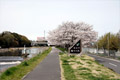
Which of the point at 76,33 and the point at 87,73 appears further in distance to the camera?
the point at 76,33

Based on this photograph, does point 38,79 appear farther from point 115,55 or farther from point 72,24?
point 72,24

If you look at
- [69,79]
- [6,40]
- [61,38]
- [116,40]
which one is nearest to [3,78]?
[69,79]

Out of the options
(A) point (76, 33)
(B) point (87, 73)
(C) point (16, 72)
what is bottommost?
(B) point (87, 73)

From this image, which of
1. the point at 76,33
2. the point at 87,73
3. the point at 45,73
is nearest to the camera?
the point at 87,73

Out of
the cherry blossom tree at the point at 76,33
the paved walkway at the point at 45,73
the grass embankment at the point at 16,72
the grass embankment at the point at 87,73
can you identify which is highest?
the cherry blossom tree at the point at 76,33

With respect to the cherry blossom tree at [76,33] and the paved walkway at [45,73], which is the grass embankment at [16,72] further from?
the cherry blossom tree at [76,33]

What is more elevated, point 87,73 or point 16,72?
point 16,72

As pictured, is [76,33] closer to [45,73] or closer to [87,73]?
[87,73]

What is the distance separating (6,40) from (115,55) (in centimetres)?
4729

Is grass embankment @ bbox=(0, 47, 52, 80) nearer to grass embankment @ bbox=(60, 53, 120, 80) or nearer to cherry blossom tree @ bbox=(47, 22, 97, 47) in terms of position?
grass embankment @ bbox=(60, 53, 120, 80)

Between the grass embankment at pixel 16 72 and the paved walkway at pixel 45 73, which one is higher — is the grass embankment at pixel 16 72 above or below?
above

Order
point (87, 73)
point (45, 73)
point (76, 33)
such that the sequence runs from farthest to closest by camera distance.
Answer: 1. point (76, 33)
2. point (45, 73)
3. point (87, 73)

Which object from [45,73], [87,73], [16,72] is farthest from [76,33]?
[16,72]

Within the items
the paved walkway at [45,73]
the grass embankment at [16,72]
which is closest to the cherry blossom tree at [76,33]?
the paved walkway at [45,73]
